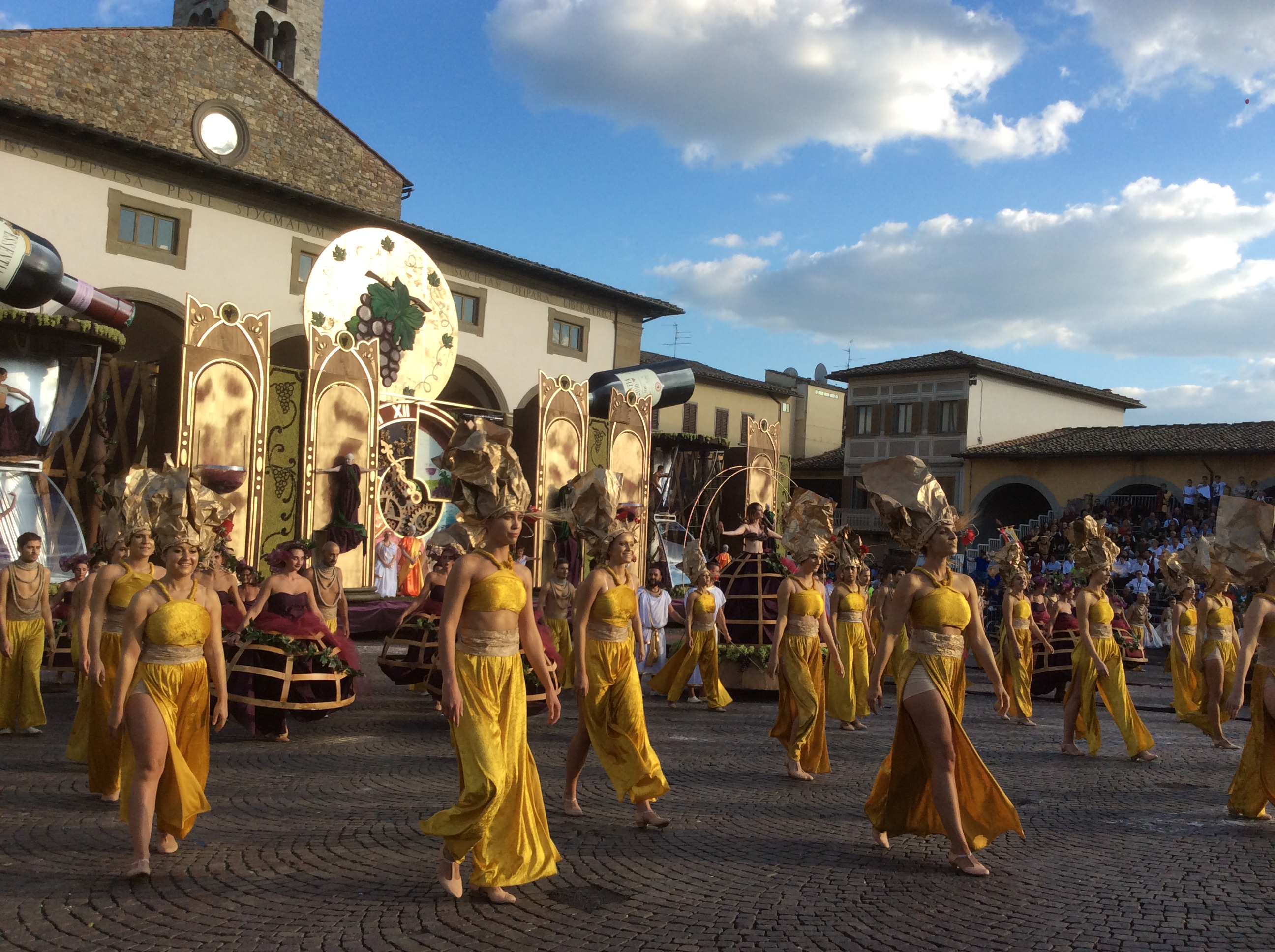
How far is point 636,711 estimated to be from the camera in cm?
691

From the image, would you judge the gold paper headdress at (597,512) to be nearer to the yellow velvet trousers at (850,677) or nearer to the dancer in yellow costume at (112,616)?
the dancer in yellow costume at (112,616)

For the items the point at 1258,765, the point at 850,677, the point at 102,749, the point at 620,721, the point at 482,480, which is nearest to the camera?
the point at 482,480

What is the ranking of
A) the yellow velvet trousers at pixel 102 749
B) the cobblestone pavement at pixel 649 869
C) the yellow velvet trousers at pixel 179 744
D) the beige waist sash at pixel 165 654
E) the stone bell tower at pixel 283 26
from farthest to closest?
the stone bell tower at pixel 283 26, the yellow velvet trousers at pixel 102 749, the beige waist sash at pixel 165 654, the yellow velvet trousers at pixel 179 744, the cobblestone pavement at pixel 649 869

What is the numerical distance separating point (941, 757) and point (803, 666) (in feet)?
9.29

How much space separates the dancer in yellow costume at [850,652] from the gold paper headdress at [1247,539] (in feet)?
12.5

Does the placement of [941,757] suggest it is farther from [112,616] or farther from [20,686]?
[20,686]

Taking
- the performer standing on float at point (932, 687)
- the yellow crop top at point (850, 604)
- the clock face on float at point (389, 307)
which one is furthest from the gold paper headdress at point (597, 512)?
the clock face on float at point (389, 307)

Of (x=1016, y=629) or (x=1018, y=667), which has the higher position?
(x=1016, y=629)

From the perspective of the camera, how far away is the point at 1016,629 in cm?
1339

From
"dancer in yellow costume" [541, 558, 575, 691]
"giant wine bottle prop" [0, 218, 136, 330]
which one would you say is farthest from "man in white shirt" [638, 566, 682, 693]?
"giant wine bottle prop" [0, 218, 136, 330]

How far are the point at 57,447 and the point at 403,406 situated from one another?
621cm

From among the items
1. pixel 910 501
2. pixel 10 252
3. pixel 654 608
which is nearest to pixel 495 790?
pixel 910 501

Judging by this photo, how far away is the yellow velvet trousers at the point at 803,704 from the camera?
8516 millimetres

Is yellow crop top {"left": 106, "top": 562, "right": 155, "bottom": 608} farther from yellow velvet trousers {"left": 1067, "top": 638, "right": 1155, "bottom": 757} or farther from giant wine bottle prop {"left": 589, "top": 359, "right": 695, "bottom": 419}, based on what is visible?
giant wine bottle prop {"left": 589, "top": 359, "right": 695, "bottom": 419}
